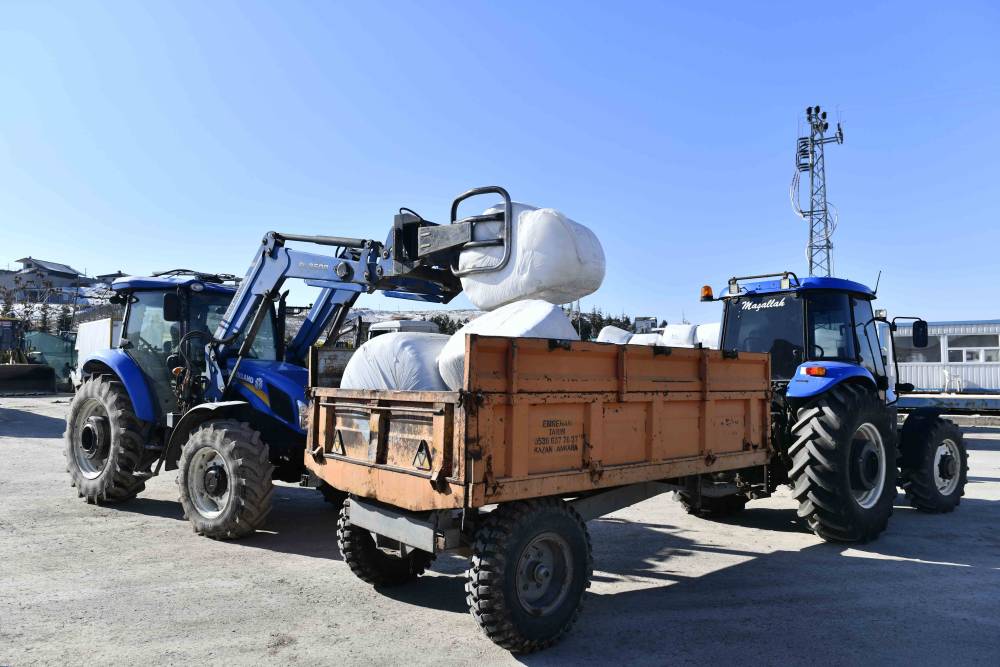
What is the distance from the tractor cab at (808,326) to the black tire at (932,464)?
863mm

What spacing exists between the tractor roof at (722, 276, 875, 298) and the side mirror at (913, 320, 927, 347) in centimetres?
61

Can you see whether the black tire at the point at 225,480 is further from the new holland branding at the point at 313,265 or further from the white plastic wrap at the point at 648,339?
the white plastic wrap at the point at 648,339

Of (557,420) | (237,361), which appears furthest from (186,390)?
(557,420)

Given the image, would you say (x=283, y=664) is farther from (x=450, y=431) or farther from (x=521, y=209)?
(x=521, y=209)

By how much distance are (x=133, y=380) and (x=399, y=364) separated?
433 cm

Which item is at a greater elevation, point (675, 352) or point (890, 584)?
point (675, 352)

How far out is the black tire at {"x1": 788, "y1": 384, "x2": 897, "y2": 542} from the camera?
6.05 m

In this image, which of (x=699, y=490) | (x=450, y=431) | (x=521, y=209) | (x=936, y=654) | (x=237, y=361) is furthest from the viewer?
(x=237, y=361)

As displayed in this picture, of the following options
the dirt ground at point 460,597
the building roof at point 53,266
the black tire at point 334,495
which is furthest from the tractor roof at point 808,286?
the building roof at point 53,266

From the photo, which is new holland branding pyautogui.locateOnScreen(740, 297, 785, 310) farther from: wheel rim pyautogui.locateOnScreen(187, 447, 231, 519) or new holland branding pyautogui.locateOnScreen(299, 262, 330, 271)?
wheel rim pyautogui.locateOnScreen(187, 447, 231, 519)

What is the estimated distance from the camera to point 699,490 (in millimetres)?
5355

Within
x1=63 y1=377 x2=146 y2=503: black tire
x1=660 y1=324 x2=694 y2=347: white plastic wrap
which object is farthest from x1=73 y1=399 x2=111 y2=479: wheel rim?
x1=660 y1=324 x2=694 y2=347: white plastic wrap

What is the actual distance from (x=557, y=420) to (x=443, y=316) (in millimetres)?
14609

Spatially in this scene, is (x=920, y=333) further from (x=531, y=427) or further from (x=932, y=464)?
(x=531, y=427)
